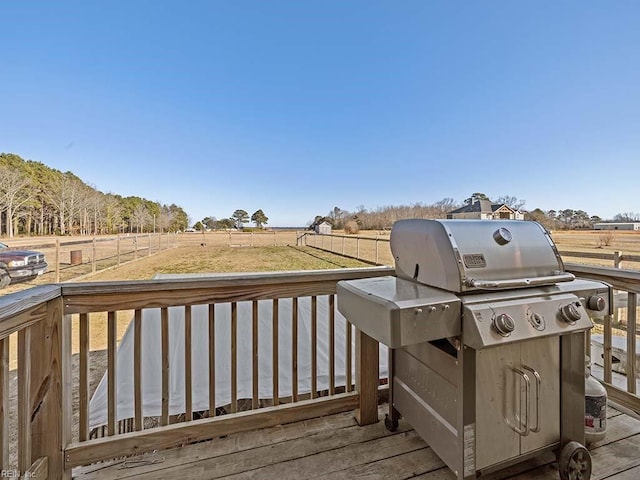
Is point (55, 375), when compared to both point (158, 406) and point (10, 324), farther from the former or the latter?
point (158, 406)

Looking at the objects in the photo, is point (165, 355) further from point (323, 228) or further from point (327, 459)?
point (323, 228)

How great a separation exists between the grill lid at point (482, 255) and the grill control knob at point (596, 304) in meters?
0.14

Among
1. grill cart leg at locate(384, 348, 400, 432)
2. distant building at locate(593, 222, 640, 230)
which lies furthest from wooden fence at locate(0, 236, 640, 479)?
distant building at locate(593, 222, 640, 230)

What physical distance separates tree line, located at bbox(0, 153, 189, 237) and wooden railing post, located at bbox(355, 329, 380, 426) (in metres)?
9.04

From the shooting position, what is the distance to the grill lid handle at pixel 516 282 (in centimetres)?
110

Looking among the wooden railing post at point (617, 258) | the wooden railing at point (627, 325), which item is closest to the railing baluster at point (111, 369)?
the wooden railing at point (627, 325)

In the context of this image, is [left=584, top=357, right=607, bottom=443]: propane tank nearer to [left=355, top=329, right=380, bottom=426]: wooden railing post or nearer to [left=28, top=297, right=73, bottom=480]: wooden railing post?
[left=355, top=329, right=380, bottom=426]: wooden railing post

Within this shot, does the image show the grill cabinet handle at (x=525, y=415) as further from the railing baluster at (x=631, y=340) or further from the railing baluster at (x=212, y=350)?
the railing baluster at (x=212, y=350)

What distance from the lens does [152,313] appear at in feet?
10.9

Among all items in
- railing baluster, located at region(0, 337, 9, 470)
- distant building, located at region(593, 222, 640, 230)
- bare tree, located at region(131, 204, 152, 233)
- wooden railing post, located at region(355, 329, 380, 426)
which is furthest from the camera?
bare tree, located at region(131, 204, 152, 233)

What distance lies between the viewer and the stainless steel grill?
1053mm

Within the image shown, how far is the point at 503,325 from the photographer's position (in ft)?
3.37

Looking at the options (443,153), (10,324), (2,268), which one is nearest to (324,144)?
(443,153)

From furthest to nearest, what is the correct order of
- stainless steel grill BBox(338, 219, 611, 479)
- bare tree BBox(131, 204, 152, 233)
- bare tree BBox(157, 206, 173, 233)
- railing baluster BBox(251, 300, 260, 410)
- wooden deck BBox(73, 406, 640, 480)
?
Result: bare tree BBox(157, 206, 173, 233)
bare tree BBox(131, 204, 152, 233)
railing baluster BBox(251, 300, 260, 410)
wooden deck BBox(73, 406, 640, 480)
stainless steel grill BBox(338, 219, 611, 479)
